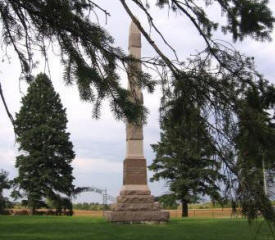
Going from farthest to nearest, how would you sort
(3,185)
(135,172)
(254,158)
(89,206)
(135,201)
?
(89,206)
(3,185)
(135,172)
(135,201)
(254,158)

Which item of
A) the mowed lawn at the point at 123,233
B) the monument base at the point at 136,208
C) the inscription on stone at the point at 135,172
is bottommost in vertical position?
the mowed lawn at the point at 123,233

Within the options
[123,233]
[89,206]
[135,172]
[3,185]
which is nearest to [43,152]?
[3,185]

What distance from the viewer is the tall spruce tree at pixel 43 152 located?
2916 centimetres

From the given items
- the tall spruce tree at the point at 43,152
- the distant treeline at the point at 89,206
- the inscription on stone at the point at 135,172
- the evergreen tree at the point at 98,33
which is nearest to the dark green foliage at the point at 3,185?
the tall spruce tree at the point at 43,152

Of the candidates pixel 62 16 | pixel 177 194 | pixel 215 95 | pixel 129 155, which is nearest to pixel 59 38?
pixel 62 16

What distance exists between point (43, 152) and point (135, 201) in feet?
48.6

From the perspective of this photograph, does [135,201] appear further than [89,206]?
No

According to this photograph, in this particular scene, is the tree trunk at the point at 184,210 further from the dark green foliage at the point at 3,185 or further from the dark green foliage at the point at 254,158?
the dark green foliage at the point at 254,158

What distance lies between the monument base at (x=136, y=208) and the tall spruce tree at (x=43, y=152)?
13409 millimetres

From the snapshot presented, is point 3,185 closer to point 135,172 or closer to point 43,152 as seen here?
point 43,152

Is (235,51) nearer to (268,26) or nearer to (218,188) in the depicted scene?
(268,26)

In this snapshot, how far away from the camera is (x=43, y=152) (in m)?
29.9

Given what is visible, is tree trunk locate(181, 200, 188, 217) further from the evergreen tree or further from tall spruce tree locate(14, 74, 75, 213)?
the evergreen tree

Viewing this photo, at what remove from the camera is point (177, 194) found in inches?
1134
